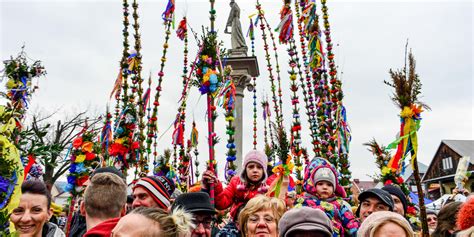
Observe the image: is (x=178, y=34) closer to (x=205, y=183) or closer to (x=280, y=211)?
(x=205, y=183)

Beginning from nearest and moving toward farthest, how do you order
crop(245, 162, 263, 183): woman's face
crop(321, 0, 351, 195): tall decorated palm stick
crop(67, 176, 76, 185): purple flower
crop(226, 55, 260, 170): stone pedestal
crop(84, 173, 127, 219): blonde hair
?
crop(84, 173, 127, 219): blonde hair → crop(245, 162, 263, 183): woman's face → crop(67, 176, 76, 185): purple flower → crop(321, 0, 351, 195): tall decorated palm stick → crop(226, 55, 260, 170): stone pedestal

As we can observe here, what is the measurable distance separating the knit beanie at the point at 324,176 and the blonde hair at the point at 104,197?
2190 mm

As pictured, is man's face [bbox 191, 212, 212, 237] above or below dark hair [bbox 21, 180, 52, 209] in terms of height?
below

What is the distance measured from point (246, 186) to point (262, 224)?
131 cm

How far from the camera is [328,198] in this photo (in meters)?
3.98

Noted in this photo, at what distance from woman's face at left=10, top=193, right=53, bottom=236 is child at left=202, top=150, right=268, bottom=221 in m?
1.60

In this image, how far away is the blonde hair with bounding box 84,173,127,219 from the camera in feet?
8.10

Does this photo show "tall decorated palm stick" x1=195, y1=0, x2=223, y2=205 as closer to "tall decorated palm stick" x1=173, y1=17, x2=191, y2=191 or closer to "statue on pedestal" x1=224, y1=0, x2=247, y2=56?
"tall decorated palm stick" x1=173, y1=17, x2=191, y2=191

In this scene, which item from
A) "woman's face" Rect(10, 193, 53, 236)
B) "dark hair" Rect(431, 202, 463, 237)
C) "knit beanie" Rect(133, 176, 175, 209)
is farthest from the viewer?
"dark hair" Rect(431, 202, 463, 237)

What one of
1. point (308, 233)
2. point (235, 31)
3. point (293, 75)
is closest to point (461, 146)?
point (235, 31)

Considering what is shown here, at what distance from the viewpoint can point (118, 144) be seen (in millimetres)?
5828

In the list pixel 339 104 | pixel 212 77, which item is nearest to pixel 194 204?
pixel 212 77

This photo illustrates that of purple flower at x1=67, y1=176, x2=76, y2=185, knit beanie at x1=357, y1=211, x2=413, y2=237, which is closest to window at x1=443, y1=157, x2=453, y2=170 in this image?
purple flower at x1=67, y1=176, x2=76, y2=185

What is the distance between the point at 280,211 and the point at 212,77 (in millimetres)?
1858
